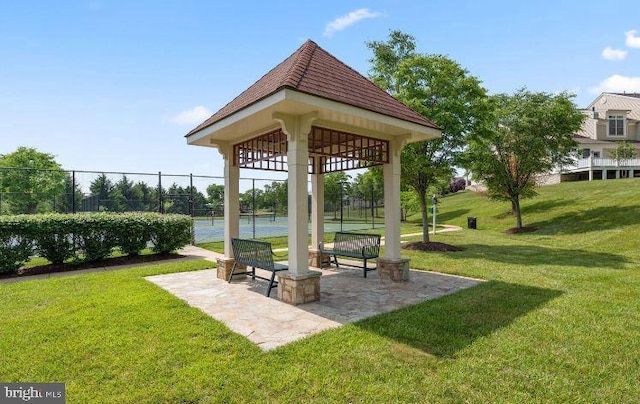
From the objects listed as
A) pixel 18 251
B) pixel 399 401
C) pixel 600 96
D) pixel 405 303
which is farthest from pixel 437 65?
pixel 600 96

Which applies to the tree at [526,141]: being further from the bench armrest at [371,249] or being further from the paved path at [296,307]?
the paved path at [296,307]

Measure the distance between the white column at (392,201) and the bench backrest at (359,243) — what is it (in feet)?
2.99

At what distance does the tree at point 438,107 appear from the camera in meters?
11.8

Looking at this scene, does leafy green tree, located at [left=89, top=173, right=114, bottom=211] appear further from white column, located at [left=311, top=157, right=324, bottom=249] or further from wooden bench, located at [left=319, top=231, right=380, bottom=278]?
wooden bench, located at [left=319, top=231, right=380, bottom=278]

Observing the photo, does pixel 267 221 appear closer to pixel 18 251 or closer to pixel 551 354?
pixel 18 251

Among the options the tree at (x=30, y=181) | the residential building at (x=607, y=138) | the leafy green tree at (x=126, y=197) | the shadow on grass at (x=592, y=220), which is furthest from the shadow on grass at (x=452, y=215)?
the tree at (x=30, y=181)

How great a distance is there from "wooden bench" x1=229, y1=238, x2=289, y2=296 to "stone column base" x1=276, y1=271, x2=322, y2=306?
0.37 m

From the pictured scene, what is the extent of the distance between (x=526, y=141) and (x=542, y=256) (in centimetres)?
1006

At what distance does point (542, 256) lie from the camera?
10953 mm

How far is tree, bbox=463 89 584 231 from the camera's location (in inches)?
721

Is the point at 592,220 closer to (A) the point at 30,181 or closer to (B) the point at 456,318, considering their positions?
(B) the point at 456,318

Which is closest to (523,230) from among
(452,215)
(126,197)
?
(452,215)

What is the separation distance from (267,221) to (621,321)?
24209 millimetres

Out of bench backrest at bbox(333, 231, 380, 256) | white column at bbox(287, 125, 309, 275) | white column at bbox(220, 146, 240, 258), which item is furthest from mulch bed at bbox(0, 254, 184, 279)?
white column at bbox(287, 125, 309, 275)
